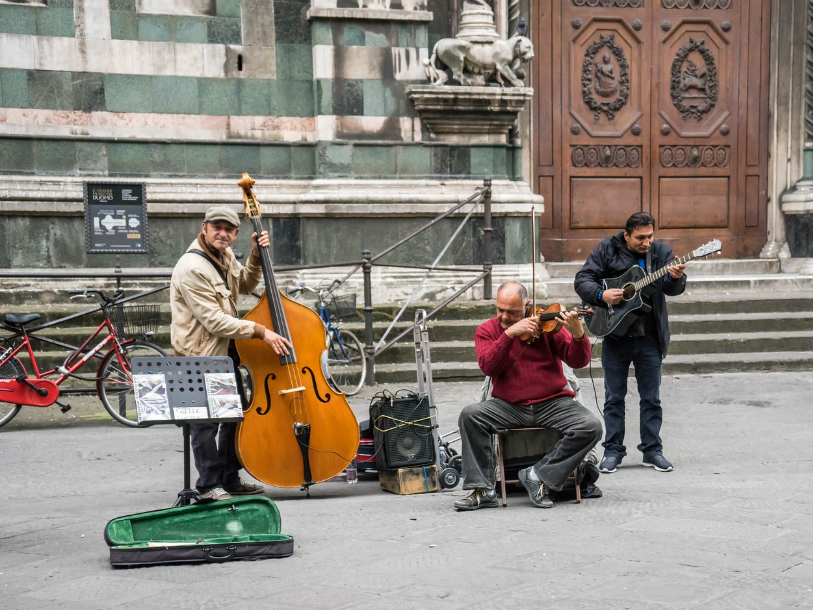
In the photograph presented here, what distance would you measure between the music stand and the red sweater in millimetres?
1552

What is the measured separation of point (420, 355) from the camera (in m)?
6.78

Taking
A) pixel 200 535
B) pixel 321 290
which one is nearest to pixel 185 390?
pixel 200 535

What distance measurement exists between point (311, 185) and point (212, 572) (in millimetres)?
6955

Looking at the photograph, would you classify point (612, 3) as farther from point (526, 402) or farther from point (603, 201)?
point (526, 402)

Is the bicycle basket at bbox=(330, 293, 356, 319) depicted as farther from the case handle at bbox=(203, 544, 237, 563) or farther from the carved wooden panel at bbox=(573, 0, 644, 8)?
the case handle at bbox=(203, 544, 237, 563)

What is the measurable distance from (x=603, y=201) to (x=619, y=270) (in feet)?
19.5

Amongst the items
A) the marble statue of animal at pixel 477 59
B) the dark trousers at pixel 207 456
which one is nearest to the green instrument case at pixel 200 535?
the dark trousers at pixel 207 456

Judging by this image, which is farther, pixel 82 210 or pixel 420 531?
pixel 82 210

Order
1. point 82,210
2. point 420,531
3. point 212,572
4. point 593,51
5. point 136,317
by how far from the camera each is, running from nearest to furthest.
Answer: point 212,572 → point 420,531 → point 136,317 → point 82,210 → point 593,51

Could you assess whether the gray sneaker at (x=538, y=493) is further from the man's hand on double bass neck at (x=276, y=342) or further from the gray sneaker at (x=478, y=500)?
the man's hand on double bass neck at (x=276, y=342)

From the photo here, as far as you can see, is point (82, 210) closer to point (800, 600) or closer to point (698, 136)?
point (698, 136)

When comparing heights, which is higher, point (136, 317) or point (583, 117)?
point (583, 117)

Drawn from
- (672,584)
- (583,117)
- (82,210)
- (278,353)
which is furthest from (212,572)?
(583,117)

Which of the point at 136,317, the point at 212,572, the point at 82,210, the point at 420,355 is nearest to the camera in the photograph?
the point at 212,572
